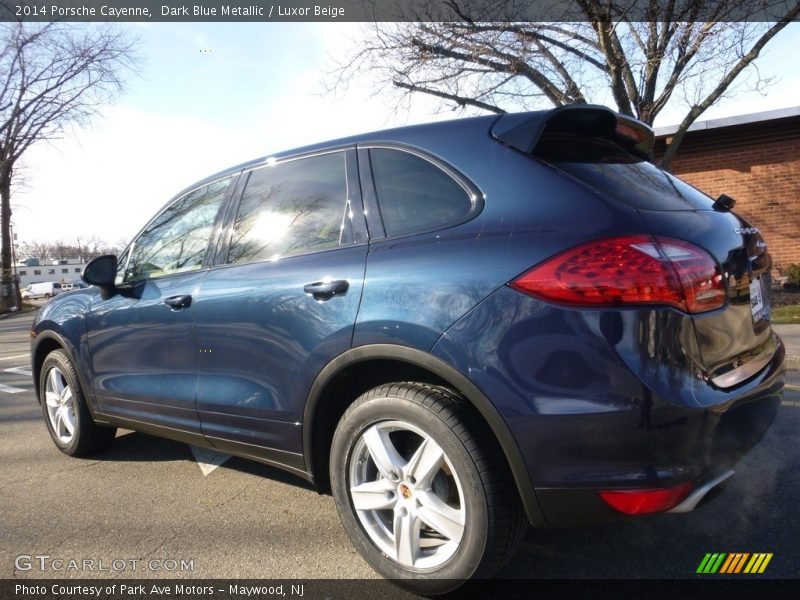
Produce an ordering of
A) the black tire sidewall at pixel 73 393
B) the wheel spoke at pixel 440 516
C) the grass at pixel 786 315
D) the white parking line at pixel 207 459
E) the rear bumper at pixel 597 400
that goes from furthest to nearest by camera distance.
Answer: the grass at pixel 786 315
the black tire sidewall at pixel 73 393
the white parking line at pixel 207 459
the wheel spoke at pixel 440 516
the rear bumper at pixel 597 400

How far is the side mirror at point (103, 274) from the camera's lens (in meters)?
3.45

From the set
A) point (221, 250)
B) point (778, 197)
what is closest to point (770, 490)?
point (221, 250)

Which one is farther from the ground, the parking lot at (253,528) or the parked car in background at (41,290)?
the parking lot at (253,528)

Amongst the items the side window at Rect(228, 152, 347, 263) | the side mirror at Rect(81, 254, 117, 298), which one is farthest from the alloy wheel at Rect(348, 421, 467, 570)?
the side mirror at Rect(81, 254, 117, 298)

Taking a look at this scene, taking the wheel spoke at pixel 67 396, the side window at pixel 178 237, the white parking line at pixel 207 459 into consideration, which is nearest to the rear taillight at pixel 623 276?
the side window at pixel 178 237

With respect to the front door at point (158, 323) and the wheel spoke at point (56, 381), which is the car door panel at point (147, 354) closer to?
the front door at point (158, 323)

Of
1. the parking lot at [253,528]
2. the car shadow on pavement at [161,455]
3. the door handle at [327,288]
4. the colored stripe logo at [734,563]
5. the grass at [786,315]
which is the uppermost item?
the door handle at [327,288]

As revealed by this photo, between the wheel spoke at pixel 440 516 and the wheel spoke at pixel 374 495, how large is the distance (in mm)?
132

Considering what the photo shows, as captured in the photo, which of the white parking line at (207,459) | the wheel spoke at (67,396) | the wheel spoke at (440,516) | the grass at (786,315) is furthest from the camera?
the grass at (786,315)

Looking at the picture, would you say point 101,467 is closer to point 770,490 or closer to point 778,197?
point 770,490

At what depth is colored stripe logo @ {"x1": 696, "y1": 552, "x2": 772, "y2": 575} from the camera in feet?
7.11

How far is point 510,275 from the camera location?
1855 millimetres

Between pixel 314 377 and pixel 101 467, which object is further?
pixel 101 467

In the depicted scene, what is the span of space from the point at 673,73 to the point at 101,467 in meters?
10.8
